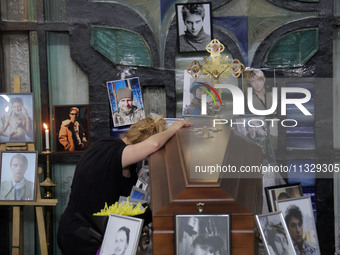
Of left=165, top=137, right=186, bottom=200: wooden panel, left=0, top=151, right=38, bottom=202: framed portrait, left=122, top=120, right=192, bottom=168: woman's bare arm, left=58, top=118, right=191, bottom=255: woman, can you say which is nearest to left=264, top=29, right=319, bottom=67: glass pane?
left=58, top=118, right=191, bottom=255: woman

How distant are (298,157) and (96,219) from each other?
2.45m

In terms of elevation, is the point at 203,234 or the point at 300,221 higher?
the point at 203,234

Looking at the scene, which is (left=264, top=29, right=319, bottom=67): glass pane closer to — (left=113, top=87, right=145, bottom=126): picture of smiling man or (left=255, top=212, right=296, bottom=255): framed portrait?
(left=113, top=87, right=145, bottom=126): picture of smiling man

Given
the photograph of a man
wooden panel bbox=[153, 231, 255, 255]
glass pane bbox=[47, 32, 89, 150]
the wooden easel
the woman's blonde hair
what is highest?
glass pane bbox=[47, 32, 89, 150]

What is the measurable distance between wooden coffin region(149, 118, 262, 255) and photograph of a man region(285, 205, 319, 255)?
221 millimetres

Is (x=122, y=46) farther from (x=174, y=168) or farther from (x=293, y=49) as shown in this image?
(x=174, y=168)

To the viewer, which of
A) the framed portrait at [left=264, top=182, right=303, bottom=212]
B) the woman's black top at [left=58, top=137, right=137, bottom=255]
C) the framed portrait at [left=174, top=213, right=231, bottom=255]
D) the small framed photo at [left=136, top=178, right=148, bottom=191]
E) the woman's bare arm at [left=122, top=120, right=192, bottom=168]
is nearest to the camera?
the framed portrait at [left=174, top=213, right=231, bottom=255]

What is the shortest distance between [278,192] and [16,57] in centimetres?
256

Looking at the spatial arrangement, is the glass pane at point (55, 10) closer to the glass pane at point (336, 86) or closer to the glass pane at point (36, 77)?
the glass pane at point (36, 77)

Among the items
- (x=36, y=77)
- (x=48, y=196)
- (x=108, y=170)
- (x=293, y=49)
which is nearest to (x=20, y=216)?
(x=48, y=196)

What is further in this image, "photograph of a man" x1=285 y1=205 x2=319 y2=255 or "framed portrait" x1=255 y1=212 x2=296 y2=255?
"photograph of a man" x1=285 y1=205 x2=319 y2=255

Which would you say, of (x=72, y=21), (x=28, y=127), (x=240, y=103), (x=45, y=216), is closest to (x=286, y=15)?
(x=240, y=103)

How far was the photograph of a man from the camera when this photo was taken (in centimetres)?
246

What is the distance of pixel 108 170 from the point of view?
2711mm
